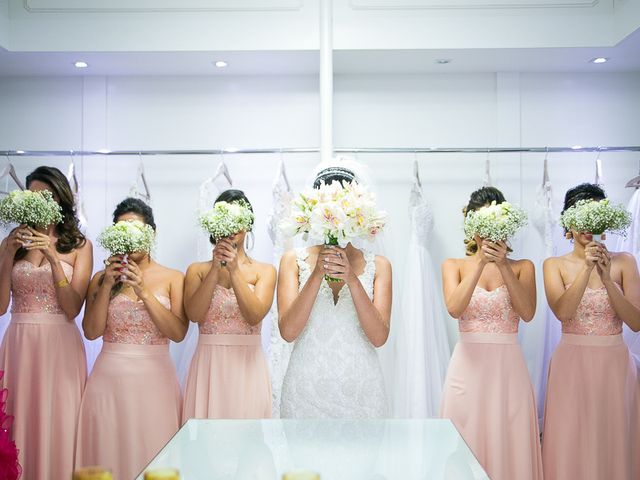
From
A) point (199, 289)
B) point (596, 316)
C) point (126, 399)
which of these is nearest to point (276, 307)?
point (199, 289)

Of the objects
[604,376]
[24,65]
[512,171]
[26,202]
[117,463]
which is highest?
[24,65]

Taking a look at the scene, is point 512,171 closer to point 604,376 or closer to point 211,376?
point 604,376

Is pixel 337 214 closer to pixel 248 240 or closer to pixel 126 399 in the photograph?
pixel 126 399

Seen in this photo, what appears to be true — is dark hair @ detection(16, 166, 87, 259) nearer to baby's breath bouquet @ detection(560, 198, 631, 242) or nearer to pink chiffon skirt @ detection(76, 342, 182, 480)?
pink chiffon skirt @ detection(76, 342, 182, 480)

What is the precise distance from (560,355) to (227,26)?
10.9ft

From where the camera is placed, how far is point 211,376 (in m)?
4.43

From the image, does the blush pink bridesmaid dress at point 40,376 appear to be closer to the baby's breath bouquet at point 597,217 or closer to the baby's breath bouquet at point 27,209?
the baby's breath bouquet at point 27,209

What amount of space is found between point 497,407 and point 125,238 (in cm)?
246

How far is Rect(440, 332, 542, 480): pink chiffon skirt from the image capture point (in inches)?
171

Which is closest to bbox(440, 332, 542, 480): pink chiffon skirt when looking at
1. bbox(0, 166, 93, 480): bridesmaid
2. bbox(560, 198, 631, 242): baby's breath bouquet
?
bbox(560, 198, 631, 242): baby's breath bouquet

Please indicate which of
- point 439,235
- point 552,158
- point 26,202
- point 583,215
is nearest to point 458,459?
point 583,215

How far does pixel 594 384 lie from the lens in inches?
176

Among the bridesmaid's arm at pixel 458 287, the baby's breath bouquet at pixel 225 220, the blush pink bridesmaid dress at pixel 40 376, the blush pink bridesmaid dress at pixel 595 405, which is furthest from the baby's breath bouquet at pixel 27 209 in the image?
the blush pink bridesmaid dress at pixel 595 405

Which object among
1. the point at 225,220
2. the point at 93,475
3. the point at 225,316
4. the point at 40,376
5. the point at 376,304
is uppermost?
the point at 225,220
